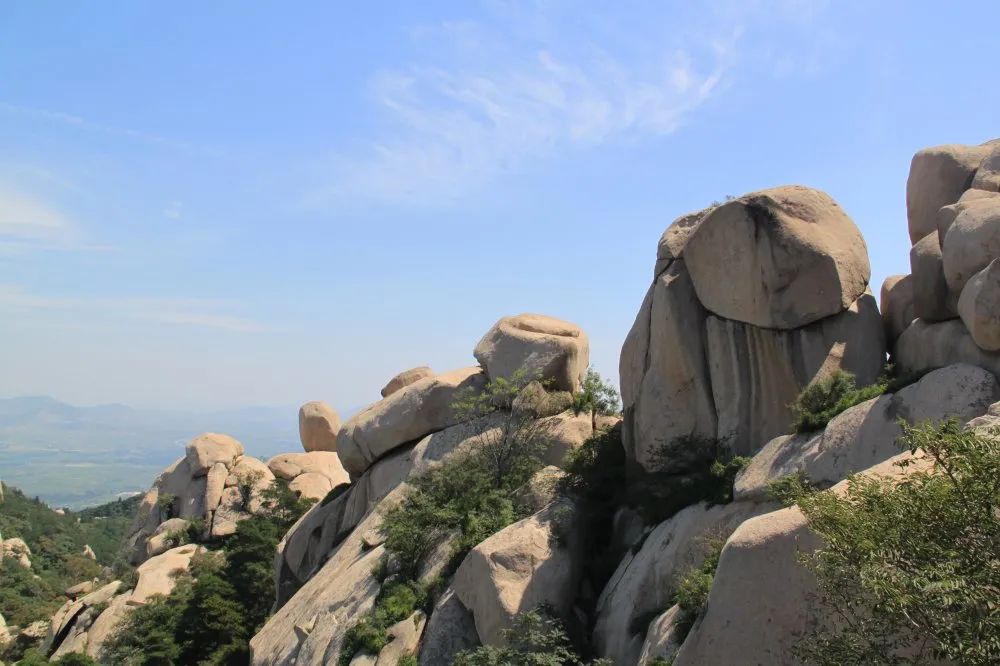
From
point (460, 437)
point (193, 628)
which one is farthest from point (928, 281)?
point (193, 628)

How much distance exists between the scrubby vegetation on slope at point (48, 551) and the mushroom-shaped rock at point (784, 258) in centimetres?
5262

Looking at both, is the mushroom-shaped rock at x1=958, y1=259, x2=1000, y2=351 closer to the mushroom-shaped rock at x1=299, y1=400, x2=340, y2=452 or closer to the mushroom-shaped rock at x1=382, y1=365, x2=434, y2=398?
the mushroom-shaped rock at x1=382, y1=365, x2=434, y2=398

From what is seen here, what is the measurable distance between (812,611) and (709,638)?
2082 mm

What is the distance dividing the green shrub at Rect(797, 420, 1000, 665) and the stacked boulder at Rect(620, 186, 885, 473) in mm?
12685

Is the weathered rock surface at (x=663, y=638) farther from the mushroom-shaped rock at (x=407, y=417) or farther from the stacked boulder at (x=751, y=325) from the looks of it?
the mushroom-shaped rock at (x=407, y=417)

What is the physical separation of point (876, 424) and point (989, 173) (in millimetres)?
10170

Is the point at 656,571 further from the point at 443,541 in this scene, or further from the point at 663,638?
the point at 443,541

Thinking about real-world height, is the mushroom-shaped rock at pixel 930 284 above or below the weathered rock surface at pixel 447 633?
above

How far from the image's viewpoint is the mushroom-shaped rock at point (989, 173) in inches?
907

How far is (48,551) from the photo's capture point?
302ft

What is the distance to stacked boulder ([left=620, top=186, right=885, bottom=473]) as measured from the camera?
894 inches

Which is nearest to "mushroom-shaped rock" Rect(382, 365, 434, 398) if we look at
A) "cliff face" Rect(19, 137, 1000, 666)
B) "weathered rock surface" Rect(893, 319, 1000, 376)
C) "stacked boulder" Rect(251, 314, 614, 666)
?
"stacked boulder" Rect(251, 314, 614, 666)

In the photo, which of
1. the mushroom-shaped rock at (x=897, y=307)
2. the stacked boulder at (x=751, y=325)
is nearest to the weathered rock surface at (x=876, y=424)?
the stacked boulder at (x=751, y=325)

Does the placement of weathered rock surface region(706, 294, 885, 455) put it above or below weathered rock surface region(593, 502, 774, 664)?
above
